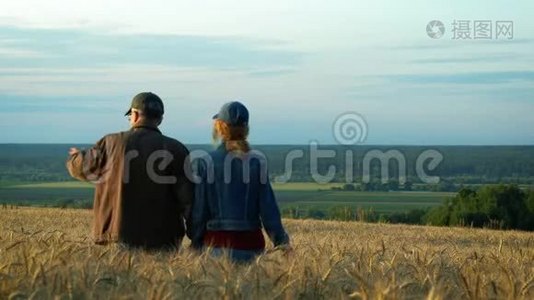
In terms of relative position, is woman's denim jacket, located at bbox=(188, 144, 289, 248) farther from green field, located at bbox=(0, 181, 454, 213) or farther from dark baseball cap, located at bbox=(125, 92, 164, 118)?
green field, located at bbox=(0, 181, 454, 213)

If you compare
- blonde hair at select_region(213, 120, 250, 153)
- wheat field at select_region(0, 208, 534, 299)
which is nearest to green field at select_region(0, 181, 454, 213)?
blonde hair at select_region(213, 120, 250, 153)

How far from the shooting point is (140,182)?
7.95m

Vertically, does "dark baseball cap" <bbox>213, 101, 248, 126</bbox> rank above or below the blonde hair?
above

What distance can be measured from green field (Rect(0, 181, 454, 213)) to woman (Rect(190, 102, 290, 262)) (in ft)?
103

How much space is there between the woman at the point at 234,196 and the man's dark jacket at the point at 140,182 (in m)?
0.89

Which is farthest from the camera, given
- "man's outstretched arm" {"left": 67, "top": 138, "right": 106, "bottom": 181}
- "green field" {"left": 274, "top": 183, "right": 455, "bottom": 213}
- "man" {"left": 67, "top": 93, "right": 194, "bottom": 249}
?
"green field" {"left": 274, "top": 183, "right": 455, "bottom": 213}

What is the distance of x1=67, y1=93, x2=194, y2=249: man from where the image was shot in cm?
792

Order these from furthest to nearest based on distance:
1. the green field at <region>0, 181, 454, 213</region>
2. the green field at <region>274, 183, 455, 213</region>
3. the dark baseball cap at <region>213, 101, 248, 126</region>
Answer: the green field at <region>274, 183, 455, 213</region>
the green field at <region>0, 181, 454, 213</region>
the dark baseball cap at <region>213, 101, 248, 126</region>

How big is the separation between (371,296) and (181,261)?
1.71 meters

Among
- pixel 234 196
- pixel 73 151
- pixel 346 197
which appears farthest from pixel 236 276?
pixel 346 197

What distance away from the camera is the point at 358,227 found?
2341 cm

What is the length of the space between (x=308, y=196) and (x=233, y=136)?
42.6 m

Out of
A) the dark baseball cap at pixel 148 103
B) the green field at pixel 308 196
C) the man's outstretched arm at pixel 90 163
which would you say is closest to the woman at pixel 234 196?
the dark baseball cap at pixel 148 103

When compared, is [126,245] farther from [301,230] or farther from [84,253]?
[301,230]
